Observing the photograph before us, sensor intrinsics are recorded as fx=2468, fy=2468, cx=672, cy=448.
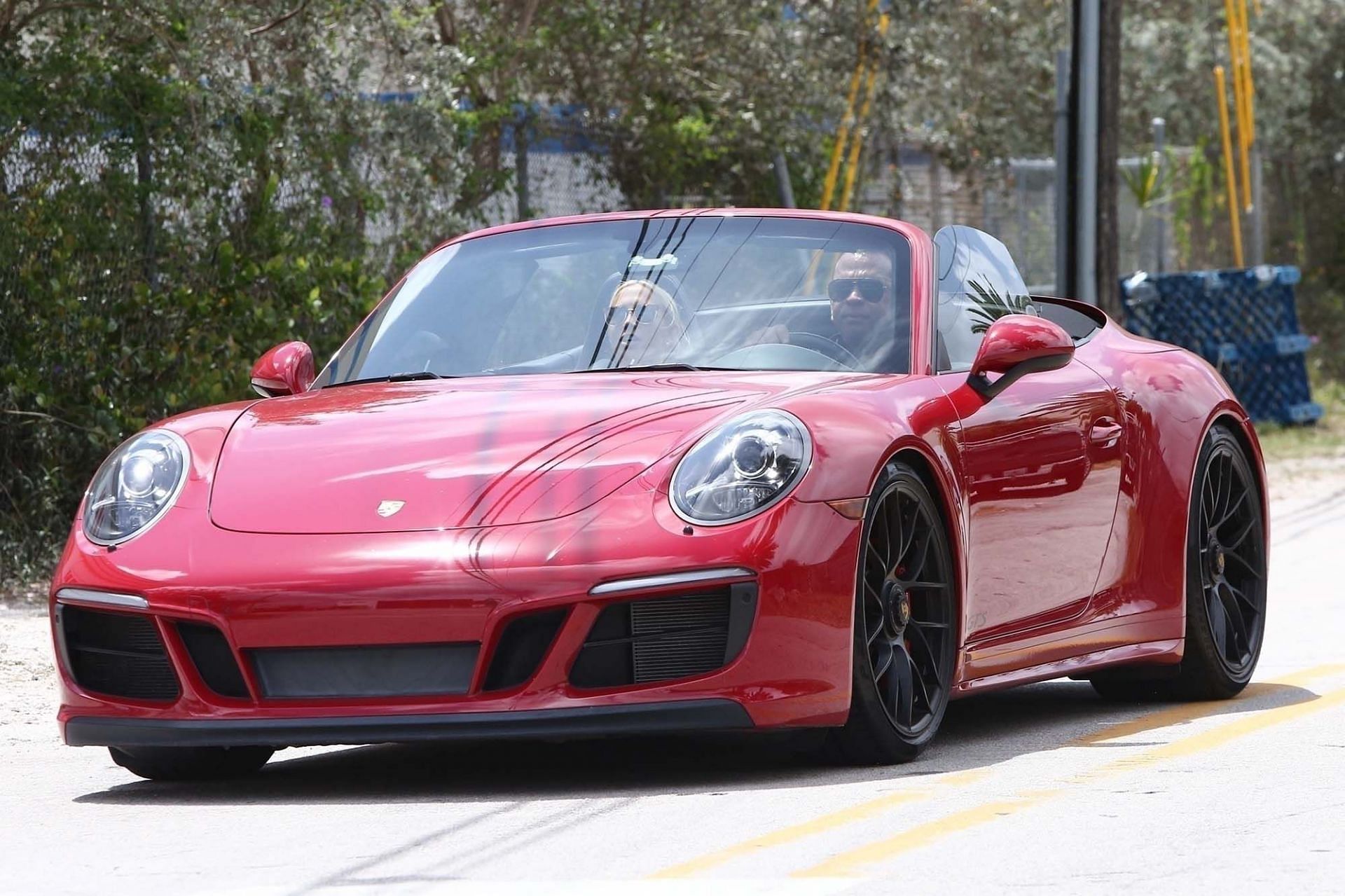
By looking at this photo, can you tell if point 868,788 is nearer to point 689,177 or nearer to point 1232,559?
point 1232,559

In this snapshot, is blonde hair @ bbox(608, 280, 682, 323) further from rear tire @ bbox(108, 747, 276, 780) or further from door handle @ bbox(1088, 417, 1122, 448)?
rear tire @ bbox(108, 747, 276, 780)

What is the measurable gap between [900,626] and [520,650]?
1028 millimetres

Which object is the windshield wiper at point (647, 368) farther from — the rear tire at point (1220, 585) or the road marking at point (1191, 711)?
the rear tire at point (1220, 585)

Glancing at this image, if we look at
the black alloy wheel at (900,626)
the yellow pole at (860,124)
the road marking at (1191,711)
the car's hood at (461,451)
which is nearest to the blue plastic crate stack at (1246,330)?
the yellow pole at (860,124)

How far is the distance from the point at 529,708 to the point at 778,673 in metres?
0.55

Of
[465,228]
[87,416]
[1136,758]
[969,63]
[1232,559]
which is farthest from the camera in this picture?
[969,63]

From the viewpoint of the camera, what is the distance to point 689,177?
1742cm

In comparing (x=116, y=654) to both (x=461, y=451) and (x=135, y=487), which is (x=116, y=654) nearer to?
(x=135, y=487)

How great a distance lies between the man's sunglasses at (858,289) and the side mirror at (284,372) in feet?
4.69

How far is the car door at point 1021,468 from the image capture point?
6281 mm

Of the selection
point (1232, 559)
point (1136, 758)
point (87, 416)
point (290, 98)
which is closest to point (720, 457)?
point (1136, 758)

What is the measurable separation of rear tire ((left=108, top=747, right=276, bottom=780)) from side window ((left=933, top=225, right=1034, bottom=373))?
6.76 ft

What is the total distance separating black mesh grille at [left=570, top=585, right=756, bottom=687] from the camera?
5324mm

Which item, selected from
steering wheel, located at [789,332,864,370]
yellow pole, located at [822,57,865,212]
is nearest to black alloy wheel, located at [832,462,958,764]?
steering wheel, located at [789,332,864,370]
